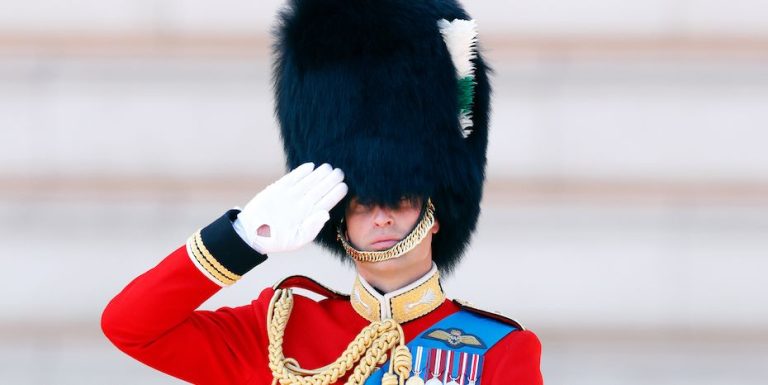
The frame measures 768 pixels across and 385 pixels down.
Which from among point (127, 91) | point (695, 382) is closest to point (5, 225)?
point (127, 91)

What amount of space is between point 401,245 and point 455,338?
0.57 ft

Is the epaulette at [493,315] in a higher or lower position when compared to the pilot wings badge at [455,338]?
higher

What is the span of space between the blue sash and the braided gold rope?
27 millimetres

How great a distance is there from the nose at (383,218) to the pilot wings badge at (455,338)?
0.19 metres

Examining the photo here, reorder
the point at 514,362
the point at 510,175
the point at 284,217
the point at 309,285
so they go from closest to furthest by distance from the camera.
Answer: the point at 284,217 → the point at 514,362 → the point at 309,285 → the point at 510,175

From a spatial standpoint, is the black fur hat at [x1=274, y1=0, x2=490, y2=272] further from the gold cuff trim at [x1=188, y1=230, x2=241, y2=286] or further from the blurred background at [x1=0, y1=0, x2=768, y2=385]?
the blurred background at [x1=0, y1=0, x2=768, y2=385]

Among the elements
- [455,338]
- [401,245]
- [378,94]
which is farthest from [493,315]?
[378,94]

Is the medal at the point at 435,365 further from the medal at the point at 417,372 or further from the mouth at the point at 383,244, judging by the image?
the mouth at the point at 383,244

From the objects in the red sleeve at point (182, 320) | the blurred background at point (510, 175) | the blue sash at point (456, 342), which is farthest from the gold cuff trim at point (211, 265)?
the blurred background at point (510, 175)

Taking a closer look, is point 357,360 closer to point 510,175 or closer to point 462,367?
point 462,367

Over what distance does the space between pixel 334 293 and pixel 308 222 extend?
30 centimetres

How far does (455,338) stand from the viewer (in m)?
2.12

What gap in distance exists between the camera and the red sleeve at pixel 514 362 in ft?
6.70

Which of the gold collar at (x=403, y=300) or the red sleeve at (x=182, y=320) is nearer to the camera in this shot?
the red sleeve at (x=182, y=320)
